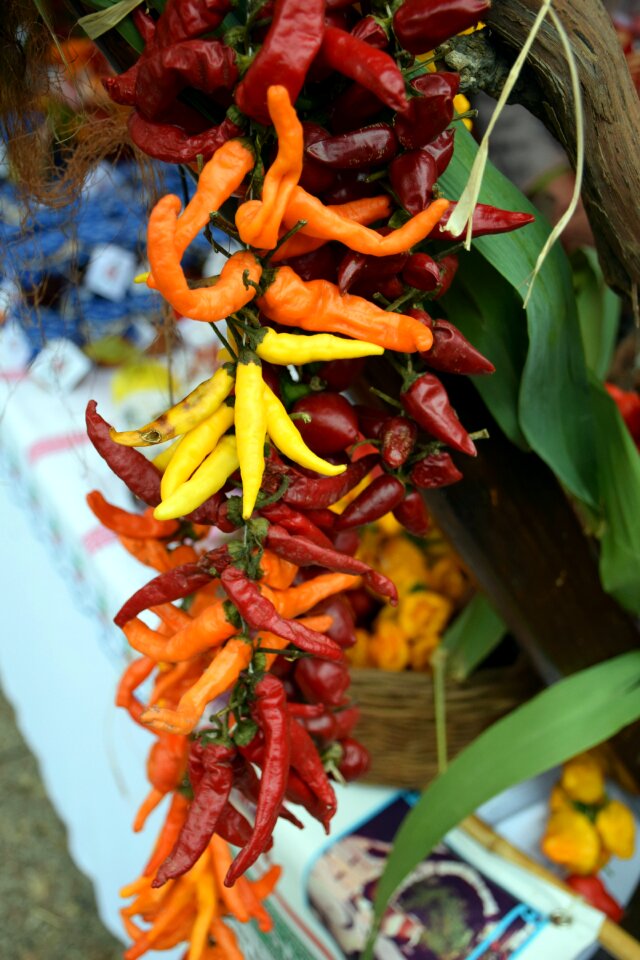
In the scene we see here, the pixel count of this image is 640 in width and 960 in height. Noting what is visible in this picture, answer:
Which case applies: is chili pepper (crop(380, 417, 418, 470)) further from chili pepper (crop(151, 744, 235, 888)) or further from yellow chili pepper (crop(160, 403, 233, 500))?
chili pepper (crop(151, 744, 235, 888))

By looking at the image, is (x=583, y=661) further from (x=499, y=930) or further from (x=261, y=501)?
(x=261, y=501)

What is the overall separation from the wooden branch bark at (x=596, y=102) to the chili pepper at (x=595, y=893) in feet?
2.50

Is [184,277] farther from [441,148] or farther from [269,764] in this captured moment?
[269,764]

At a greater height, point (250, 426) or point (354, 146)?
point (354, 146)

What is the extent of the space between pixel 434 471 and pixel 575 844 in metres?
0.64

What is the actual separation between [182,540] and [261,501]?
7.3 inches

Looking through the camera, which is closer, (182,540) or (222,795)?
(222,795)

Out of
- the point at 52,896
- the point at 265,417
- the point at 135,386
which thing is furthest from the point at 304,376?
the point at 52,896

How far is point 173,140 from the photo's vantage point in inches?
18.8

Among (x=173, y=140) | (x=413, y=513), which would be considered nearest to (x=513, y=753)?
(x=413, y=513)

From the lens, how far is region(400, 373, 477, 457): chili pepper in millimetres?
555

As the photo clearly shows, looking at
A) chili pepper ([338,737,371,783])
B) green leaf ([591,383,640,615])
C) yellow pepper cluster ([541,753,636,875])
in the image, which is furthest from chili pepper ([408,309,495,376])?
yellow pepper cluster ([541,753,636,875])

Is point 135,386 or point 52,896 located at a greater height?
point 135,386

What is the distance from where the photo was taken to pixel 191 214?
1.45 feet
